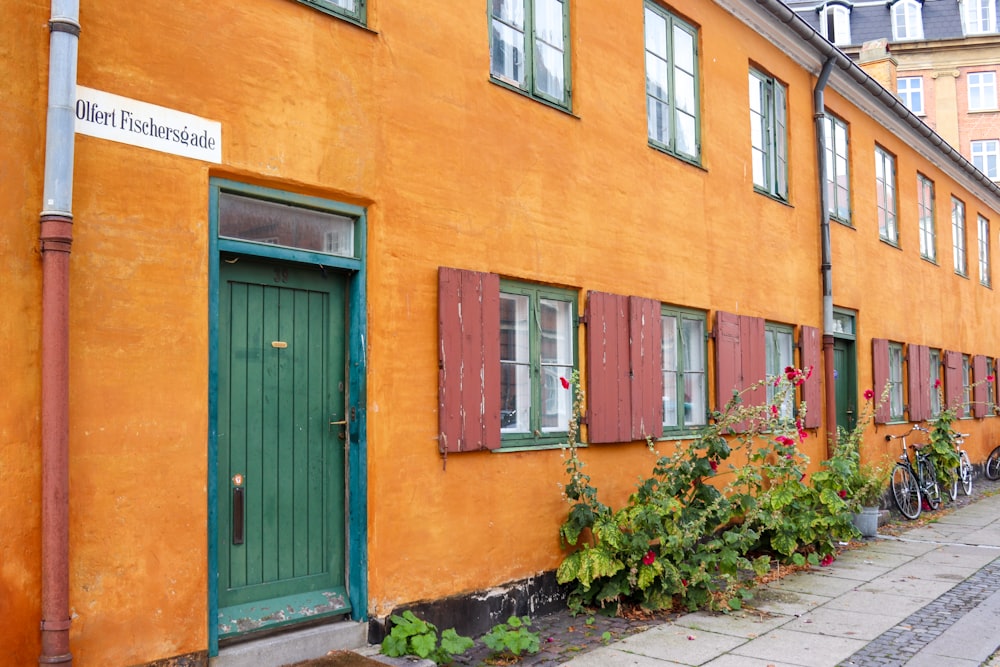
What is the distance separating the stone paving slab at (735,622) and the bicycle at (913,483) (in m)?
6.47

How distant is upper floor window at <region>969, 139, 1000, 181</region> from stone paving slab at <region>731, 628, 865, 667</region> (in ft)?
117

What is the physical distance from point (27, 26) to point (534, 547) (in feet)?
15.0

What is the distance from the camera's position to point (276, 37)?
5.38m

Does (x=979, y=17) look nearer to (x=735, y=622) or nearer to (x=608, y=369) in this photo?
(x=608, y=369)

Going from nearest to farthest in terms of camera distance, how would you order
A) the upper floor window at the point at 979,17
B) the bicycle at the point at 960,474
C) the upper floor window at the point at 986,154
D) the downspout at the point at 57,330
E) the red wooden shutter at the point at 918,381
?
the downspout at the point at 57,330 → the bicycle at the point at 960,474 → the red wooden shutter at the point at 918,381 → the upper floor window at the point at 986,154 → the upper floor window at the point at 979,17

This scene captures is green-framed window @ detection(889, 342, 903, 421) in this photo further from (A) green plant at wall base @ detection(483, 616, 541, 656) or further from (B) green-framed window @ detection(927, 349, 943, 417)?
(A) green plant at wall base @ detection(483, 616, 541, 656)

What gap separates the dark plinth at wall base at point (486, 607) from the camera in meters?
5.95

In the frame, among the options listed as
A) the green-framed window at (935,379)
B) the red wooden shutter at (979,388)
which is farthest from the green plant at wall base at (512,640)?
the red wooden shutter at (979,388)

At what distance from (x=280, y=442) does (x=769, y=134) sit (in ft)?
25.0

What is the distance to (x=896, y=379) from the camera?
14891mm

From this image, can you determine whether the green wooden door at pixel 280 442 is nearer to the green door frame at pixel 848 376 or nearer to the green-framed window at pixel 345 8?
the green-framed window at pixel 345 8

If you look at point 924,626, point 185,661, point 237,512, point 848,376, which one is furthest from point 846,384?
point 185,661

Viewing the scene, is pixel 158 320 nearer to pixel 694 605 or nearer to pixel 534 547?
pixel 534 547

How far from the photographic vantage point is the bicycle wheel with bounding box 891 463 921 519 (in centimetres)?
1278
